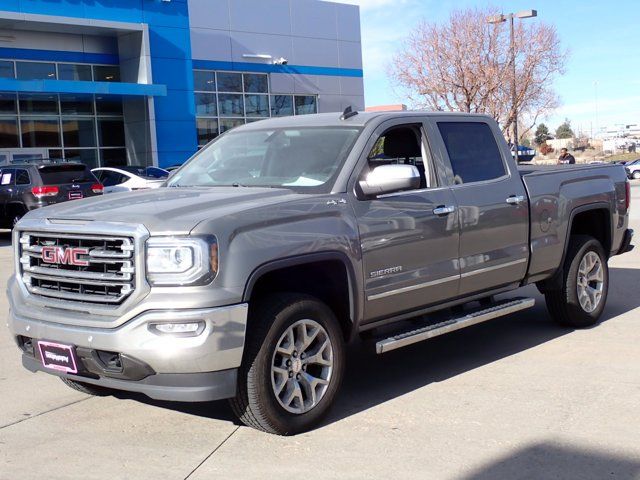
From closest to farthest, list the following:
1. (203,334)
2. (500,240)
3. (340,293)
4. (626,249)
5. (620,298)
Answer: (203,334) < (340,293) < (500,240) < (626,249) < (620,298)

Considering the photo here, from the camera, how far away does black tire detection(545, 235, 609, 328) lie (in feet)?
23.2

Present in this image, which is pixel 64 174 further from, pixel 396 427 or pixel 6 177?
pixel 396 427

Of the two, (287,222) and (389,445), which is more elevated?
(287,222)

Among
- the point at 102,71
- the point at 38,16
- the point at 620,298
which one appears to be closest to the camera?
the point at 620,298

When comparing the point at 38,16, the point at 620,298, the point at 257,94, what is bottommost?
the point at 620,298

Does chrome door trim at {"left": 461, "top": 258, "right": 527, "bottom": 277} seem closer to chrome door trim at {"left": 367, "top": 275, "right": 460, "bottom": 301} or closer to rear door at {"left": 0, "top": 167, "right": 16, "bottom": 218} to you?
chrome door trim at {"left": 367, "top": 275, "right": 460, "bottom": 301}

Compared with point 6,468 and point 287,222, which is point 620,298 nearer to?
point 287,222

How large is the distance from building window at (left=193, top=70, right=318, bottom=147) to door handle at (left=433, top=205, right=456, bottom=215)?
28093 mm

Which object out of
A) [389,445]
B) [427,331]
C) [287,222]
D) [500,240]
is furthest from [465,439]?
[500,240]

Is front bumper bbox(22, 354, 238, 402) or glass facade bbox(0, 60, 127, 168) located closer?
front bumper bbox(22, 354, 238, 402)

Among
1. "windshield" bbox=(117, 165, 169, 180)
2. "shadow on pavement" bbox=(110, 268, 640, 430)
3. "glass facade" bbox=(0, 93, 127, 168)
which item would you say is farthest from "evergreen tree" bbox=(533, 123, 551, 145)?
"shadow on pavement" bbox=(110, 268, 640, 430)

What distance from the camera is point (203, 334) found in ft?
13.5

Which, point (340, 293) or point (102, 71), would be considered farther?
point (102, 71)

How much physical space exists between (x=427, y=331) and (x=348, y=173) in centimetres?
128
